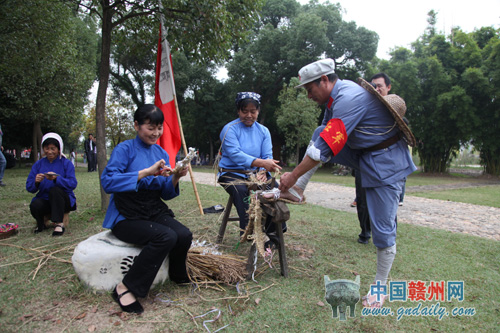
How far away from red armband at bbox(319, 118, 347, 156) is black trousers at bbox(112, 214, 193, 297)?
1.45 metres

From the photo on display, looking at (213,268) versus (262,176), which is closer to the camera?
(213,268)

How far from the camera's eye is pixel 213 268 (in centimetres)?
310

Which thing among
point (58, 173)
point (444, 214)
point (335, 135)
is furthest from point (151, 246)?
point (444, 214)

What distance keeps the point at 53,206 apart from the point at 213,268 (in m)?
2.76

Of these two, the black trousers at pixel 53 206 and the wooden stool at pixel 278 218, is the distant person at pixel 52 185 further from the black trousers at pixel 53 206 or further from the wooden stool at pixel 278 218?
the wooden stool at pixel 278 218

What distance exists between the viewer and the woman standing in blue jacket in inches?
99.7

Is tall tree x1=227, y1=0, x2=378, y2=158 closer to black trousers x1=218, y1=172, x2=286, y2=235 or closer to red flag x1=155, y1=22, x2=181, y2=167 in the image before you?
red flag x1=155, y1=22, x2=181, y2=167

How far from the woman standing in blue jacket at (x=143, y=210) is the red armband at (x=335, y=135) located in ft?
4.20

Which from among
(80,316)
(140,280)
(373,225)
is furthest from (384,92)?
(80,316)

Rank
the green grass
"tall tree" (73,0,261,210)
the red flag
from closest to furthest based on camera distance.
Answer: the green grass, "tall tree" (73,0,261,210), the red flag

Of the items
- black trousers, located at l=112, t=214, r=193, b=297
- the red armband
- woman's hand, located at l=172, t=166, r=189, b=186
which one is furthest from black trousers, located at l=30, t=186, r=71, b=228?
the red armband

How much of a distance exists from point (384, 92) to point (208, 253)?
3.19 meters

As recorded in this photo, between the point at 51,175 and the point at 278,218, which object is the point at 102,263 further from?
the point at 51,175

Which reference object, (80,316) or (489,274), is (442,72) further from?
(80,316)
